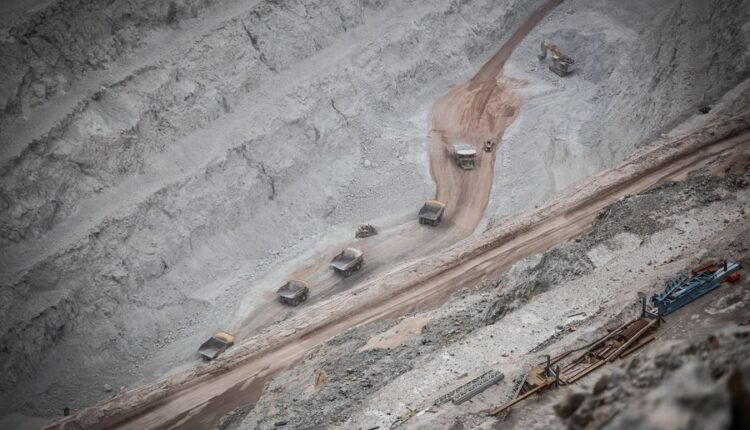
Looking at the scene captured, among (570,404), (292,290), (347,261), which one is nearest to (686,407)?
(570,404)

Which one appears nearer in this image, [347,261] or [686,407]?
Result: [686,407]

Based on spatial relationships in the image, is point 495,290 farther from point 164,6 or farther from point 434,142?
point 164,6

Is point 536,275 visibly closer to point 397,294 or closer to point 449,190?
point 397,294

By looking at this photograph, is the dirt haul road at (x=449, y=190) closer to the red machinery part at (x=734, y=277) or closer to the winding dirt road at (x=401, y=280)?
the winding dirt road at (x=401, y=280)

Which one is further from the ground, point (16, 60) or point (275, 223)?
point (16, 60)

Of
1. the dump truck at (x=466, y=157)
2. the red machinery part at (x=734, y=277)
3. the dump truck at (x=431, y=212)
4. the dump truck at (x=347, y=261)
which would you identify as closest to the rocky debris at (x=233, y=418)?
the dump truck at (x=347, y=261)

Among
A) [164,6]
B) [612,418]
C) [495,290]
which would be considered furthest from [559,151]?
[612,418]

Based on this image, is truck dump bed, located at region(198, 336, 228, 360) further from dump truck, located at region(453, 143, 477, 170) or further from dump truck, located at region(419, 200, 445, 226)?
dump truck, located at region(453, 143, 477, 170)
